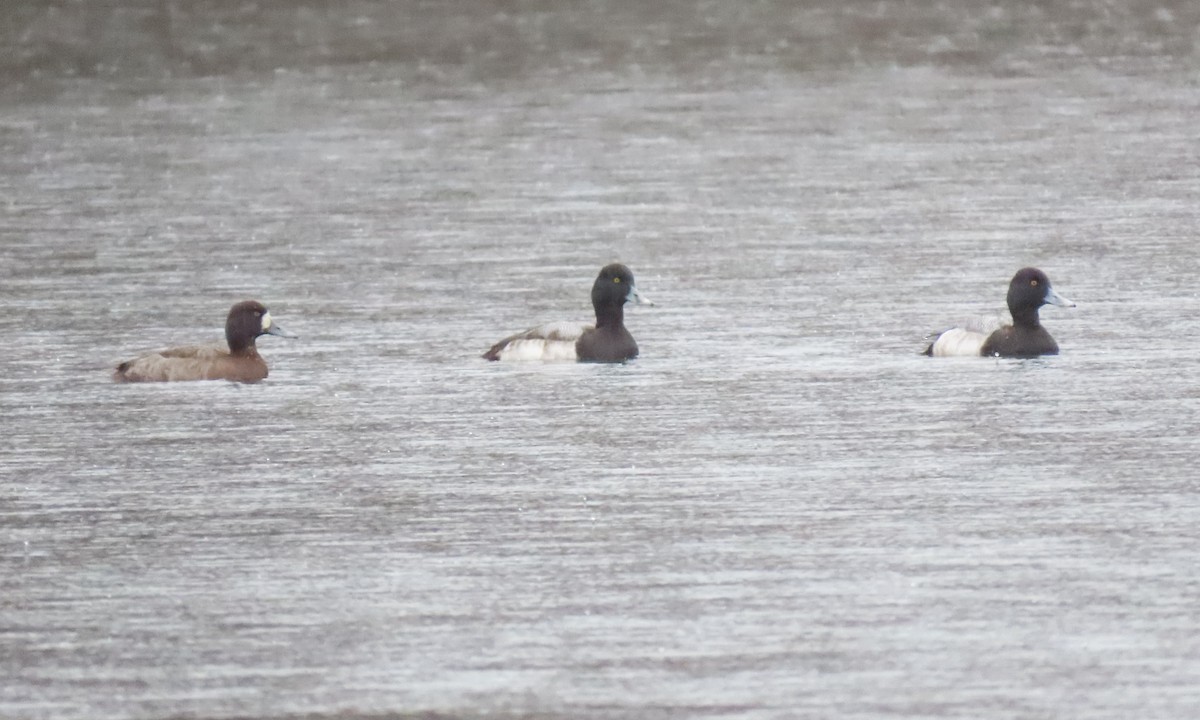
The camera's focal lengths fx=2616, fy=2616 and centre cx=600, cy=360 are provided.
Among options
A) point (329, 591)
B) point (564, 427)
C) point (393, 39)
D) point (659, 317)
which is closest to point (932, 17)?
point (393, 39)

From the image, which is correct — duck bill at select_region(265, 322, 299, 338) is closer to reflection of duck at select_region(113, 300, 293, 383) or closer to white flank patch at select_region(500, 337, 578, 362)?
reflection of duck at select_region(113, 300, 293, 383)

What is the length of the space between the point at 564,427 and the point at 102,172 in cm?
1661

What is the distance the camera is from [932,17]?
180 ft

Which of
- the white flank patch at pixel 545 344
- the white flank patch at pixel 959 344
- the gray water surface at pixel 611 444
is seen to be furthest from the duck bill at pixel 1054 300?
the white flank patch at pixel 545 344

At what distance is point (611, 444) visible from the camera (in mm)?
13812

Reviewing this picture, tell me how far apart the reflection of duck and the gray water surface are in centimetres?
28

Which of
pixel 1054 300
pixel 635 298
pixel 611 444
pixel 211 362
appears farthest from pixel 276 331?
pixel 1054 300

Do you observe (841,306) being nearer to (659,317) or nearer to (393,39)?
(659,317)

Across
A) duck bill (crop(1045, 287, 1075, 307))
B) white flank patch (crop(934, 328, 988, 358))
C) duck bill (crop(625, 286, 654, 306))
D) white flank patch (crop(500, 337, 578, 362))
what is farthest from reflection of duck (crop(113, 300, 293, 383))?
duck bill (crop(1045, 287, 1075, 307))

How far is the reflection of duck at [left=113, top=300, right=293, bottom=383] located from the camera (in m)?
16.1

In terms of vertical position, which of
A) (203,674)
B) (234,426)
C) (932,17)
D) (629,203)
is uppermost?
(203,674)

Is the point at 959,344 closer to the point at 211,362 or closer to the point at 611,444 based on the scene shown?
the point at 611,444

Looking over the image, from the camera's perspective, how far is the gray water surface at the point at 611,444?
9258mm

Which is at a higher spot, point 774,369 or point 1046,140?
point 774,369
